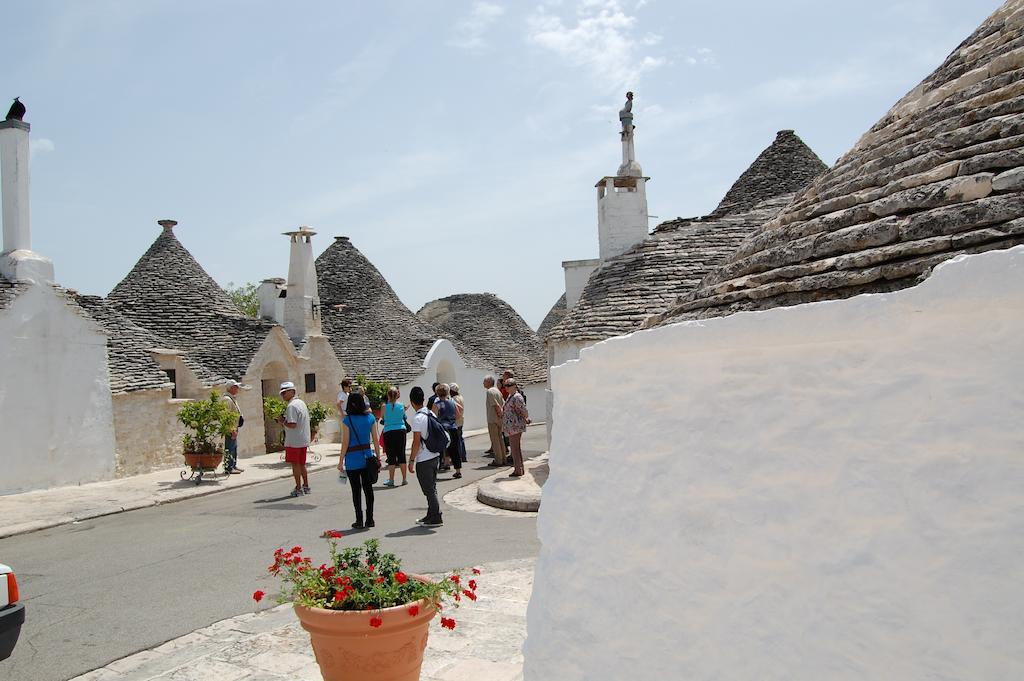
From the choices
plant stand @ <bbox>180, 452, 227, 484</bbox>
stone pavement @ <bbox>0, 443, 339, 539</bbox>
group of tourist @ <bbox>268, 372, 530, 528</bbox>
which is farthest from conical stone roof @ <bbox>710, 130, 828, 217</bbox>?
plant stand @ <bbox>180, 452, 227, 484</bbox>

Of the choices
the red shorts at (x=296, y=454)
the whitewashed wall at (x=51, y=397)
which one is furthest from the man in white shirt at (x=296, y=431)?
the whitewashed wall at (x=51, y=397)

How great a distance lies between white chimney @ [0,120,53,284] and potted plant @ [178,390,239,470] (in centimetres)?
361

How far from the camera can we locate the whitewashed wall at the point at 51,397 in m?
13.6

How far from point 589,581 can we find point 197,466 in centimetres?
1245

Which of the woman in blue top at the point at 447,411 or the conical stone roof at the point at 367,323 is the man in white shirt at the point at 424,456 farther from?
the conical stone roof at the point at 367,323

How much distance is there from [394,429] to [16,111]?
29.8 ft

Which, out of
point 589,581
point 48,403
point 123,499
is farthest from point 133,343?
point 589,581

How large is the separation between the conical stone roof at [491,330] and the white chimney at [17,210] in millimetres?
20255

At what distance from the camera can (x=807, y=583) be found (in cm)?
277

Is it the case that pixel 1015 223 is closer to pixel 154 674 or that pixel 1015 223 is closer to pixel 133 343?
pixel 154 674

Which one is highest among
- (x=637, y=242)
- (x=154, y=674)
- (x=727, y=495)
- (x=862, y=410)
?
(x=637, y=242)

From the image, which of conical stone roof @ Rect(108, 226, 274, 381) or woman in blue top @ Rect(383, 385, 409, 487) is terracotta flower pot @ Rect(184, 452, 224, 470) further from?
conical stone roof @ Rect(108, 226, 274, 381)

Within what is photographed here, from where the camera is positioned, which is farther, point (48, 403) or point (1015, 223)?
point (48, 403)

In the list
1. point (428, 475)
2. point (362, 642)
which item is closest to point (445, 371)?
point (428, 475)
